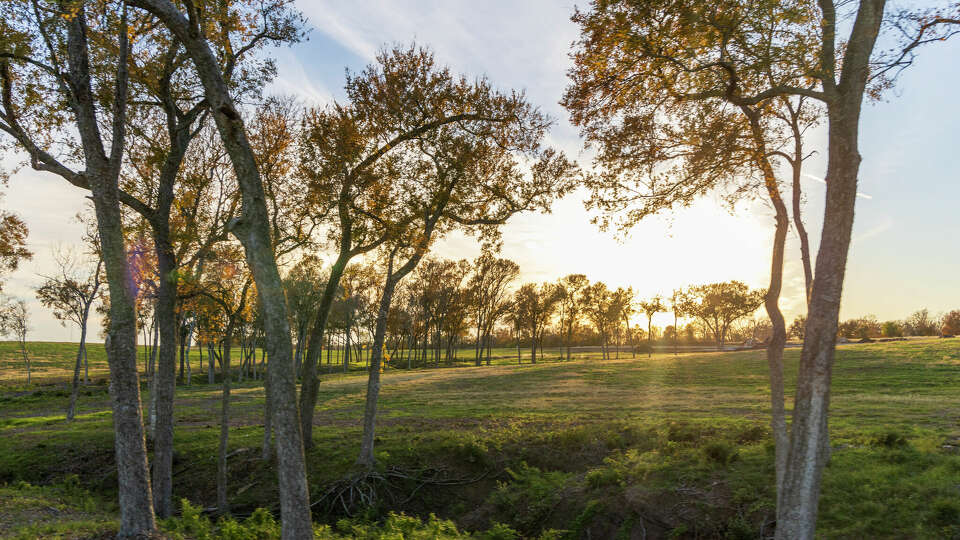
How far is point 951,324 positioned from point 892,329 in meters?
8.75

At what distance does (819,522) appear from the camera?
9930 mm

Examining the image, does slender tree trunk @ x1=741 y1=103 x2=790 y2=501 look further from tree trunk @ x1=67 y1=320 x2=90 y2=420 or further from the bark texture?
tree trunk @ x1=67 y1=320 x2=90 y2=420

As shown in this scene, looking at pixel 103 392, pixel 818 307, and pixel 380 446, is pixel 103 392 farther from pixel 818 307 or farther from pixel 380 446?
pixel 818 307

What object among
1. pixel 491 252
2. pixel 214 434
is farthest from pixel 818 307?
pixel 214 434

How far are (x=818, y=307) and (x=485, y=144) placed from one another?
13.1 m

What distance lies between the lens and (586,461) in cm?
1630

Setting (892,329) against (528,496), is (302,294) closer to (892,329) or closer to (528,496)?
(528,496)

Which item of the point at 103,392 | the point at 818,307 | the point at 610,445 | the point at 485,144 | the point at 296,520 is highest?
the point at 485,144

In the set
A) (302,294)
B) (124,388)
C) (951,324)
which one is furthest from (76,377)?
(951,324)

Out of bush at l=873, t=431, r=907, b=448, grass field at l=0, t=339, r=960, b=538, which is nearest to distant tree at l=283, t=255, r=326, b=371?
grass field at l=0, t=339, r=960, b=538

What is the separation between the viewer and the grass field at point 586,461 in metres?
10.8

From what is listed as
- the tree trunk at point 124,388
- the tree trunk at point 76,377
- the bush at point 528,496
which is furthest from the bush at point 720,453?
the tree trunk at point 76,377

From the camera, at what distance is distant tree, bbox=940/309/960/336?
80.3m

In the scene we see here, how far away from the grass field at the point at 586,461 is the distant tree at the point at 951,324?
65.8m
